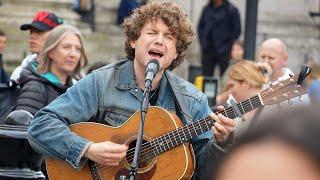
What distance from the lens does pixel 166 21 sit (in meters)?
4.68

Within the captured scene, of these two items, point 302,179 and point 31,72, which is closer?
point 302,179

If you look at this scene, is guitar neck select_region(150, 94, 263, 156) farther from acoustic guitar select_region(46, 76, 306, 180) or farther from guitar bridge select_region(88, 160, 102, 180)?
guitar bridge select_region(88, 160, 102, 180)

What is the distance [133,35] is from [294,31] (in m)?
13.9

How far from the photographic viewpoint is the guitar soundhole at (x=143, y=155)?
4.57m

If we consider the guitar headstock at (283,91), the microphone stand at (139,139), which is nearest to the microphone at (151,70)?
the microphone stand at (139,139)

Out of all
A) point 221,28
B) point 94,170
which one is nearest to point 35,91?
point 94,170

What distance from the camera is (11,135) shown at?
516 centimetres

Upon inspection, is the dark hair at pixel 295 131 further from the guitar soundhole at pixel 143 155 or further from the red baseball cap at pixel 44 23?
the red baseball cap at pixel 44 23

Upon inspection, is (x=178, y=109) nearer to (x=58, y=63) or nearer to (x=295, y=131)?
(x=58, y=63)

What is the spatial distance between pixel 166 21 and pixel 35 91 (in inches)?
70.8

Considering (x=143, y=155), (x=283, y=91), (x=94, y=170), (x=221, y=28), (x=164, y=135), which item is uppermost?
(x=283, y=91)

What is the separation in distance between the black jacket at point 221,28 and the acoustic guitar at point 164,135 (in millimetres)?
9368

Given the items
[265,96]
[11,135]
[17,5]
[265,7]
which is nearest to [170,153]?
[265,96]

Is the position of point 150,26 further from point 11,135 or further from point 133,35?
point 11,135
